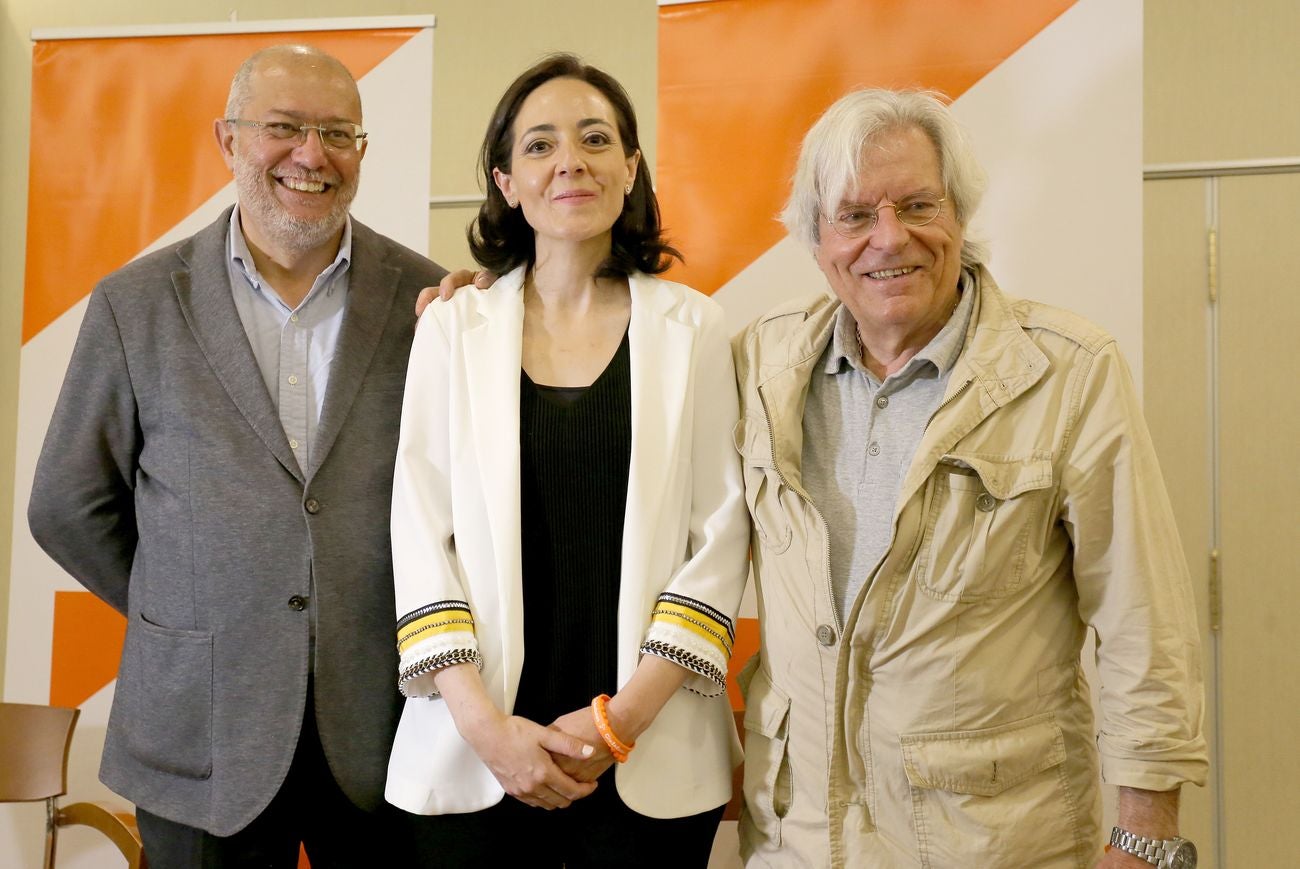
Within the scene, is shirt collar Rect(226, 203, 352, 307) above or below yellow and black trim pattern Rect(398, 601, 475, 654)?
above

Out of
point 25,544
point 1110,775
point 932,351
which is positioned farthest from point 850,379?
point 25,544

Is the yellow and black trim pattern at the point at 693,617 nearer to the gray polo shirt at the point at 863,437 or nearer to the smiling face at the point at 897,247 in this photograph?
the gray polo shirt at the point at 863,437

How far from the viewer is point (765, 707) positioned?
1.77 metres

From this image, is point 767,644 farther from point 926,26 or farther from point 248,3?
point 248,3

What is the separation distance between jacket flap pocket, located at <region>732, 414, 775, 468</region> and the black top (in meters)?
0.19

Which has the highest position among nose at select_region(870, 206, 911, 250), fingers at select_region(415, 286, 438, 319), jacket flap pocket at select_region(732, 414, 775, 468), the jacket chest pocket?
nose at select_region(870, 206, 911, 250)

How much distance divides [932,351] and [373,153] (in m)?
1.73

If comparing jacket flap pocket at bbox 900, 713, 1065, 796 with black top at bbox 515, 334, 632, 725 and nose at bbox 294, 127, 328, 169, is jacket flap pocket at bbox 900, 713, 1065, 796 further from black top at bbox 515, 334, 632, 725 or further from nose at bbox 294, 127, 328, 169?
nose at bbox 294, 127, 328, 169

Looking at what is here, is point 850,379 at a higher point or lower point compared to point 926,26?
lower

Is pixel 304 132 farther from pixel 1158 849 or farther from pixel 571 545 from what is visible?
pixel 1158 849

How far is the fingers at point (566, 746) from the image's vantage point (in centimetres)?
169

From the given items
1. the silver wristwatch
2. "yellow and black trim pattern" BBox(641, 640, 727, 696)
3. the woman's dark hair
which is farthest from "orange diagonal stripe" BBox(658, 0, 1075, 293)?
the silver wristwatch

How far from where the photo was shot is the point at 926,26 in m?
2.57

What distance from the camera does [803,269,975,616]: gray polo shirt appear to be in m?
1.69
